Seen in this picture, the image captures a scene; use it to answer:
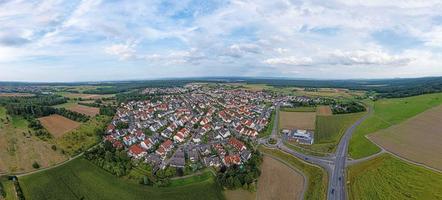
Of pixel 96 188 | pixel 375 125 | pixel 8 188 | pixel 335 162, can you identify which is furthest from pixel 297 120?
pixel 8 188

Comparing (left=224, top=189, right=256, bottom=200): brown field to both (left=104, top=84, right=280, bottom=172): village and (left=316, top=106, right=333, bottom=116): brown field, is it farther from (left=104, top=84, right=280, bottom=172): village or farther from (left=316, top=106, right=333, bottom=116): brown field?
(left=316, top=106, right=333, bottom=116): brown field

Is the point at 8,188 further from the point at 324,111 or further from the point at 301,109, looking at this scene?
the point at 324,111

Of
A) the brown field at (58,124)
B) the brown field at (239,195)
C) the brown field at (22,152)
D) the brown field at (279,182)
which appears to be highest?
the brown field at (58,124)

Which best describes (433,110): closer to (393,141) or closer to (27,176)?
(393,141)

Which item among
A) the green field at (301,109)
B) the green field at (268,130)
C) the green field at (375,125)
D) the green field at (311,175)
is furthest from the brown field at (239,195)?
the green field at (301,109)

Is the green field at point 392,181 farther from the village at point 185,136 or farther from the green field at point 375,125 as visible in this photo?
the village at point 185,136

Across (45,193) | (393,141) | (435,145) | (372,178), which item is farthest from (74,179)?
(435,145)

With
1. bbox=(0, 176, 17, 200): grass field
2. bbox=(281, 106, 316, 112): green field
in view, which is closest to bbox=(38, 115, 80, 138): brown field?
bbox=(0, 176, 17, 200): grass field
